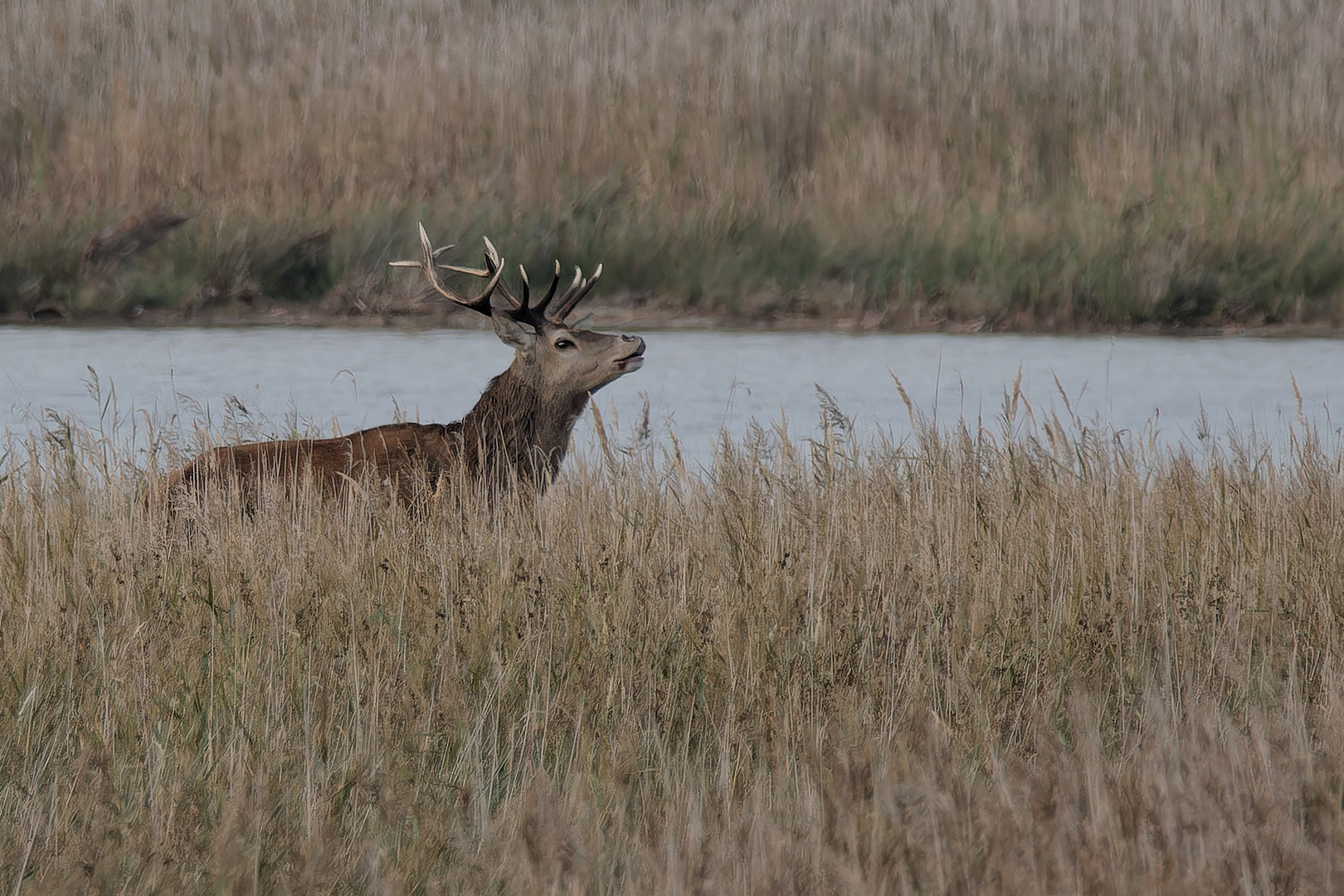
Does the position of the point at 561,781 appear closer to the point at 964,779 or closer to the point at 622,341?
the point at 964,779

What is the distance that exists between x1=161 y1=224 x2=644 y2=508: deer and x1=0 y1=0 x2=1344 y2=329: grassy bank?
5286 mm

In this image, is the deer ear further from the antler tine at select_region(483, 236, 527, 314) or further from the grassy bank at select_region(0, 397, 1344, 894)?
the grassy bank at select_region(0, 397, 1344, 894)

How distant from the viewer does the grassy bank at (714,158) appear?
12.6 metres

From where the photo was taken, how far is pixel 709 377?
10.1 metres

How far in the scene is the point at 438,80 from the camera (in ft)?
50.4

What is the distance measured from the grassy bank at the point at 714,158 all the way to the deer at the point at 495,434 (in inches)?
208

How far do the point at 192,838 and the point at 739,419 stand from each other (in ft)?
19.7

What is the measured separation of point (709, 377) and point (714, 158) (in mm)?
4490

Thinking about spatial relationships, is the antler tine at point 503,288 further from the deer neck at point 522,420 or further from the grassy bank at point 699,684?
the grassy bank at point 699,684

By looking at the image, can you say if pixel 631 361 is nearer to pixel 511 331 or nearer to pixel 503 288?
pixel 511 331

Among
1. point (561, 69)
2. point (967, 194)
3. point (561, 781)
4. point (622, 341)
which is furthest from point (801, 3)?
point (561, 781)

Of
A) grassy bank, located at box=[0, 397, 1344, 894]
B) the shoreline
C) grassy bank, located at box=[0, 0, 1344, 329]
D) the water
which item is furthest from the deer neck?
grassy bank, located at box=[0, 0, 1344, 329]

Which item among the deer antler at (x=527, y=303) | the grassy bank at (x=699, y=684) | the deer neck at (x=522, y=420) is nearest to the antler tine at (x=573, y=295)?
the deer antler at (x=527, y=303)

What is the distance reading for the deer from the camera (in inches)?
235
